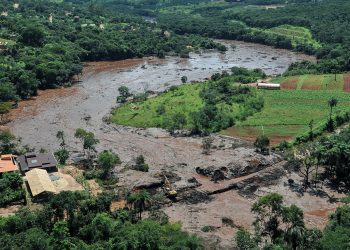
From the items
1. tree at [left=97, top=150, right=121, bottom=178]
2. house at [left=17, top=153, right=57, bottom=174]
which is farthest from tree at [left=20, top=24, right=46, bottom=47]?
tree at [left=97, top=150, right=121, bottom=178]

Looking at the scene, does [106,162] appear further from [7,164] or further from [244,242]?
[244,242]

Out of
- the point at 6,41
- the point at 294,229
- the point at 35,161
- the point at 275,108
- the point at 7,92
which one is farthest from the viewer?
the point at 6,41

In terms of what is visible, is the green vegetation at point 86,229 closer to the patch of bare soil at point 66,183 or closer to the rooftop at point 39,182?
the rooftop at point 39,182

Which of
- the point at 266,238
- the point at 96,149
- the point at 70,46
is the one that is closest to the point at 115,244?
the point at 266,238

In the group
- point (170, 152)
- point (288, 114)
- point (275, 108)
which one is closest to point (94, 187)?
point (170, 152)

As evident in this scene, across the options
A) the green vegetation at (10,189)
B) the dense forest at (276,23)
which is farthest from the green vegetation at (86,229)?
the dense forest at (276,23)

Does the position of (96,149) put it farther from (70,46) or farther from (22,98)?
(70,46)

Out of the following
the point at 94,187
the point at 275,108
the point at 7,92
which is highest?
the point at 7,92
